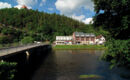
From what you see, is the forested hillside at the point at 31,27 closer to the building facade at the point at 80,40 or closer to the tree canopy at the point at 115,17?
the building facade at the point at 80,40

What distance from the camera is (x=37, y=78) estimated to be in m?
17.2

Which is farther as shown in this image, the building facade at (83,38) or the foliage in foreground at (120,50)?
the building facade at (83,38)

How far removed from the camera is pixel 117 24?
1102 cm

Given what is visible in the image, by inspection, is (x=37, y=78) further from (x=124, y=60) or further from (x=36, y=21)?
(x=36, y=21)

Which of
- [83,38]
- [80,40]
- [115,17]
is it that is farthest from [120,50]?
[83,38]

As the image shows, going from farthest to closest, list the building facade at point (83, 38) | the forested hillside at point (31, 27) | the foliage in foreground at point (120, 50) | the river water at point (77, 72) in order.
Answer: the forested hillside at point (31, 27)
the building facade at point (83, 38)
the river water at point (77, 72)
the foliage in foreground at point (120, 50)

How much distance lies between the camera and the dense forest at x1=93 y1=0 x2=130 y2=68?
9.89 metres

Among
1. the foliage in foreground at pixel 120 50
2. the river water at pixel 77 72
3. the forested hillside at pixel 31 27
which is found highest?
the forested hillside at pixel 31 27

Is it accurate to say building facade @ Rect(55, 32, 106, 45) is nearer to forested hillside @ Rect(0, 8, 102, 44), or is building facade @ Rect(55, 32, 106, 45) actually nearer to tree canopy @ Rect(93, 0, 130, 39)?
forested hillside @ Rect(0, 8, 102, 44)

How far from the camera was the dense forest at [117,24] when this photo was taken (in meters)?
9.89

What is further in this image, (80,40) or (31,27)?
(31,27)

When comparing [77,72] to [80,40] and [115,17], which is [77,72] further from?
[80,40]

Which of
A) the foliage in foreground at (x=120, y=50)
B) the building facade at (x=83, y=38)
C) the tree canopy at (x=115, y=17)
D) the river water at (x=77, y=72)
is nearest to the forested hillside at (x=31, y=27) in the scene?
the building facade at (x=83, y=38)

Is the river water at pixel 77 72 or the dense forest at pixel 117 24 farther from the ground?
the dense forest at pixel 117 24
